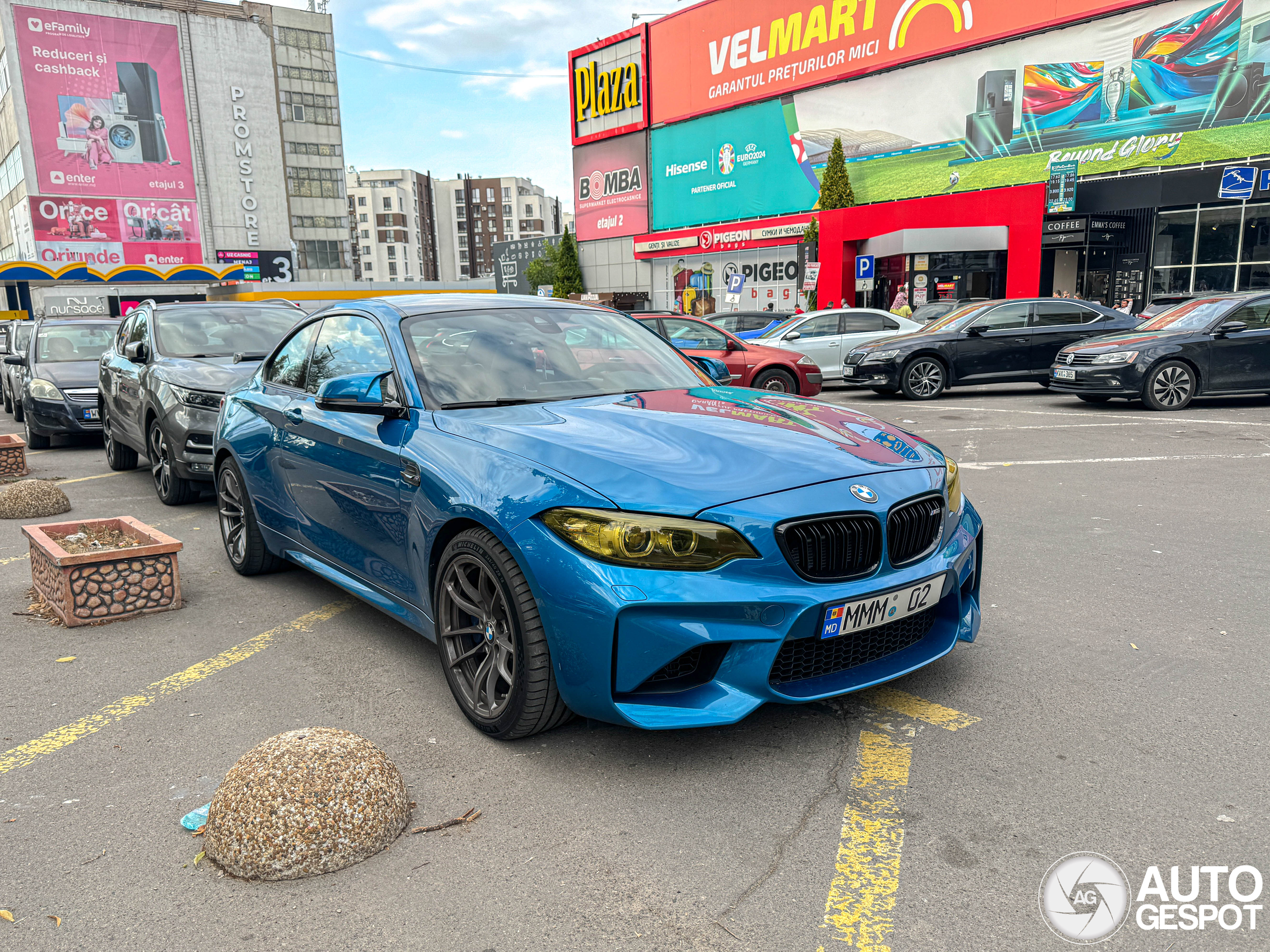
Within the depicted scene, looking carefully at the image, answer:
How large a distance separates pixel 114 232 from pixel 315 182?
18.2m

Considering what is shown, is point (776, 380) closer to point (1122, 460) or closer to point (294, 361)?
point (1122, 460)

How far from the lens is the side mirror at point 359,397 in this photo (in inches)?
149

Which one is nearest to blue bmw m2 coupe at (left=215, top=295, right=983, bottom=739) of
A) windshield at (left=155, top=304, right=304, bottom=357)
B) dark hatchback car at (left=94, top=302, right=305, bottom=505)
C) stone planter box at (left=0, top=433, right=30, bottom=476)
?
dark hatchback car at (left=94, top=302, right=305, bottom=505)

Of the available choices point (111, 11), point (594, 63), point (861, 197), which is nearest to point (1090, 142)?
point (861, 197)

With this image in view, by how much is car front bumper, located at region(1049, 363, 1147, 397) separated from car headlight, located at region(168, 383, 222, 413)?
10781mm

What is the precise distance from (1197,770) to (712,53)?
4459 centimetres

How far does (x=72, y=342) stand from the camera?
12.5 metres

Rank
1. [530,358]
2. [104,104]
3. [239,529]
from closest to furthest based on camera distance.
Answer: [530,358] → [239,529] → [104,104]

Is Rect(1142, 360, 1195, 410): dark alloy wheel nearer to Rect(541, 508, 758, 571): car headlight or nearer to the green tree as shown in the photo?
Rect(541, 508, 758, 571): car headlight

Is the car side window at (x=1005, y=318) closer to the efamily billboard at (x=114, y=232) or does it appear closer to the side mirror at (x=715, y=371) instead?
the side mirror at (x=715, y=371)

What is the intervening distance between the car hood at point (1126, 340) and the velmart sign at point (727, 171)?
26821 mm

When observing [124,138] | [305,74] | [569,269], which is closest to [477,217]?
[305,74]

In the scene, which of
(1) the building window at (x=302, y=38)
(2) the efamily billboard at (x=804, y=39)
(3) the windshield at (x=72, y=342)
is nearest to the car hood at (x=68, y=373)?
(3) the windshield at (x=72, y=342)

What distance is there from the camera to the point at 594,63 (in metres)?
49.5
